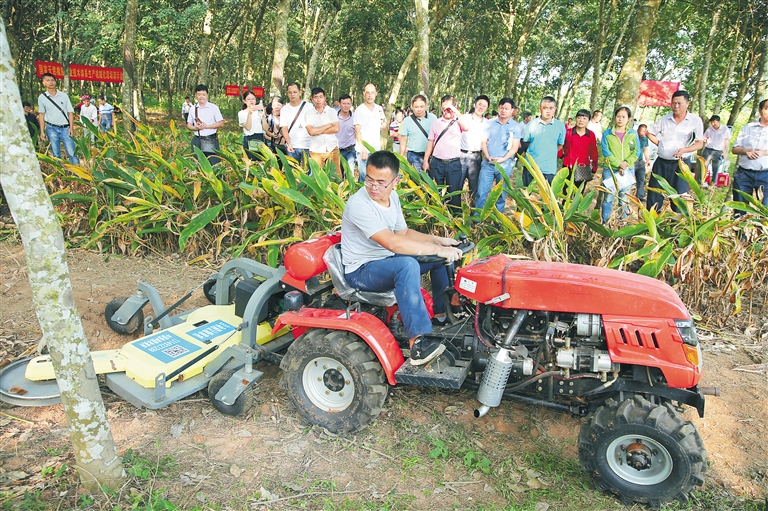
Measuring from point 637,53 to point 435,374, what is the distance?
708 centimetres

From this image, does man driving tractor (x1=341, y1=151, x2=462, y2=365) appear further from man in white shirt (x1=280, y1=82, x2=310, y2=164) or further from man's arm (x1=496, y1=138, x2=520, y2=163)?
man in white shirt (x1=280, y1=82, x2=310, y2=164)

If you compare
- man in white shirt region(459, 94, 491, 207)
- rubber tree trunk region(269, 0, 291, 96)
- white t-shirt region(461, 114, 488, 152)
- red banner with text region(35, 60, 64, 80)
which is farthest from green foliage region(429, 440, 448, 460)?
red banner with text region(35, 60, 64, 80)

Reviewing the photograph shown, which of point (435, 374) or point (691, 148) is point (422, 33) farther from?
point (435, 374)

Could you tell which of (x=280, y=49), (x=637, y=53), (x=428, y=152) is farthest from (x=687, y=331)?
(x=280, y=49)

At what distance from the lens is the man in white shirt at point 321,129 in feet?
23.7

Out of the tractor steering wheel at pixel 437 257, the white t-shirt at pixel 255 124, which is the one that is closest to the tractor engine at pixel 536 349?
the tractor steering wheel at pixel 437 257

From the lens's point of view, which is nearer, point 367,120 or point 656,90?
point 367,120

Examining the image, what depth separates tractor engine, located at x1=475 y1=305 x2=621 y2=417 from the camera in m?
2.81

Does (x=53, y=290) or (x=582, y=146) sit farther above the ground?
(x=582, y=146)

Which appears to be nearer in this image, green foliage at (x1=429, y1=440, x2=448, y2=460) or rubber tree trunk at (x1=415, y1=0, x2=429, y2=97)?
green foliage at (x1=429, y1=440, x2=448, y2=460)

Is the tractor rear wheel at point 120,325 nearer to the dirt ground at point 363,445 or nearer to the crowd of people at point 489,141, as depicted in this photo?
the dirt ground at point 363,445

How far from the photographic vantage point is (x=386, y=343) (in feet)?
10.3

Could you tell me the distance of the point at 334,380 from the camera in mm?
3283

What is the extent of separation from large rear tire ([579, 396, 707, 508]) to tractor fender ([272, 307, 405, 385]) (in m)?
1.07
